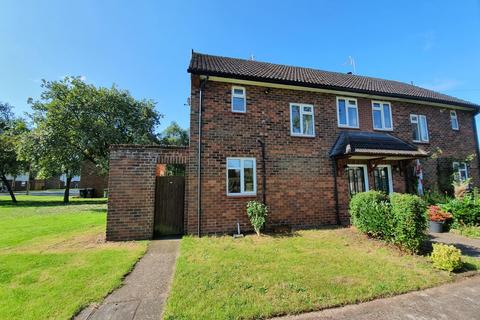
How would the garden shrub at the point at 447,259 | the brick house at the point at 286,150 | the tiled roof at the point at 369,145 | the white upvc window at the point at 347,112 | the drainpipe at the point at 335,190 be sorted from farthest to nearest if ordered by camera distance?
the white upvc window at the point at 347,112, the drainpipe at the point at 335,190, the tiled roof at the point at 369,145, the brick house at the point at 286,150, the garden shrub at the point at 447,259

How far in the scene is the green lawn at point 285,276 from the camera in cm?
361

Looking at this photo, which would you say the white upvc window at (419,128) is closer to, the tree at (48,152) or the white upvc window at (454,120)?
the white upvc window at (454,120)

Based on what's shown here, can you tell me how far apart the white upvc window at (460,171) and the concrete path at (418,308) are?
10.8 meters

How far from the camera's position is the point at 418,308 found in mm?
3594

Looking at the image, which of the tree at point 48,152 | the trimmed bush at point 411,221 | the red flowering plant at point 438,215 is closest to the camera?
the trimmed bush at point 411,221

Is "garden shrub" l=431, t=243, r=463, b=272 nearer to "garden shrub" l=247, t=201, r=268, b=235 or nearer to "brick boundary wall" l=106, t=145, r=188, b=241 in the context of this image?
"garden shrub" l=247, t=201, r=268, b=235

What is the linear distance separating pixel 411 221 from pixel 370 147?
4.40 meters

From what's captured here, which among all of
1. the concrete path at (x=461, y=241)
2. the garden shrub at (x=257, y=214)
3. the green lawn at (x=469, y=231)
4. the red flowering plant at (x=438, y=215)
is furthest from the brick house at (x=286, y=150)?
the concrete path at (x=461, y=241)

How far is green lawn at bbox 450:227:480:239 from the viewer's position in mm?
7952

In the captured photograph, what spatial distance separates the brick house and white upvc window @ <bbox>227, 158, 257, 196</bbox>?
4cm

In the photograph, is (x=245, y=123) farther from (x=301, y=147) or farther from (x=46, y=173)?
(x=46, y=173)

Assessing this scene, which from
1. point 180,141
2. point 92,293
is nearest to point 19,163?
point 180,141

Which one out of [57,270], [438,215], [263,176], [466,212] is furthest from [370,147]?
[57,270]

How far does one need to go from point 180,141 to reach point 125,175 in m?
31.9
